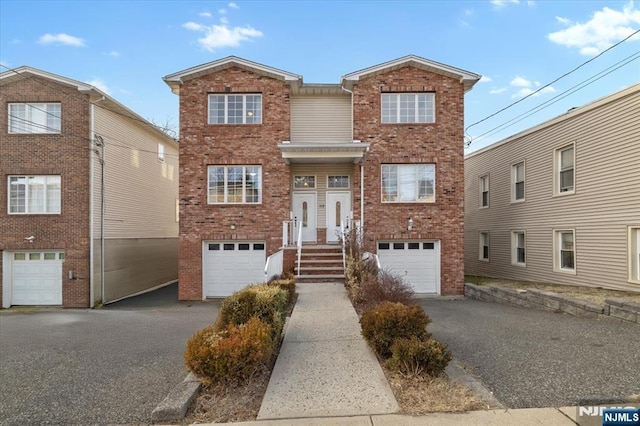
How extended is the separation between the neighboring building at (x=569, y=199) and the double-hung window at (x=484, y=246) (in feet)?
0.16

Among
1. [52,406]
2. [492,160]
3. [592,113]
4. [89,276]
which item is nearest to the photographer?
[52,406]

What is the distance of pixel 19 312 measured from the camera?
13695mm

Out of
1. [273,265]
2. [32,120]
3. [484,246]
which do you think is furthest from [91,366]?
[484,246]

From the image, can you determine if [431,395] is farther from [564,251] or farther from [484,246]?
[484,246]

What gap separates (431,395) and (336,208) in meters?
10.9

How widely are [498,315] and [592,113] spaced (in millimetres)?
7658

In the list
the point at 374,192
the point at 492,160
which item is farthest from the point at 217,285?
the point at 492,160

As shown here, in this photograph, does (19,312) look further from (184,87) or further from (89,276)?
(184,87)

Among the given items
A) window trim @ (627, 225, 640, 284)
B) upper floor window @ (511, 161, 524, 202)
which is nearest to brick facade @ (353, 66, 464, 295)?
upper floor window @ (511, 161, 524, 202)

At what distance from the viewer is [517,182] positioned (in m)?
16.5

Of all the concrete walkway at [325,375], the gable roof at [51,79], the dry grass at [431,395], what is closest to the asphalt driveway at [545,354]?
the dry grass at [431,395]

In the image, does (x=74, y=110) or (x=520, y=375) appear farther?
(x=74, y=110)

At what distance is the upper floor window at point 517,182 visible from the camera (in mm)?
16203

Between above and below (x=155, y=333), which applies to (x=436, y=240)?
above
